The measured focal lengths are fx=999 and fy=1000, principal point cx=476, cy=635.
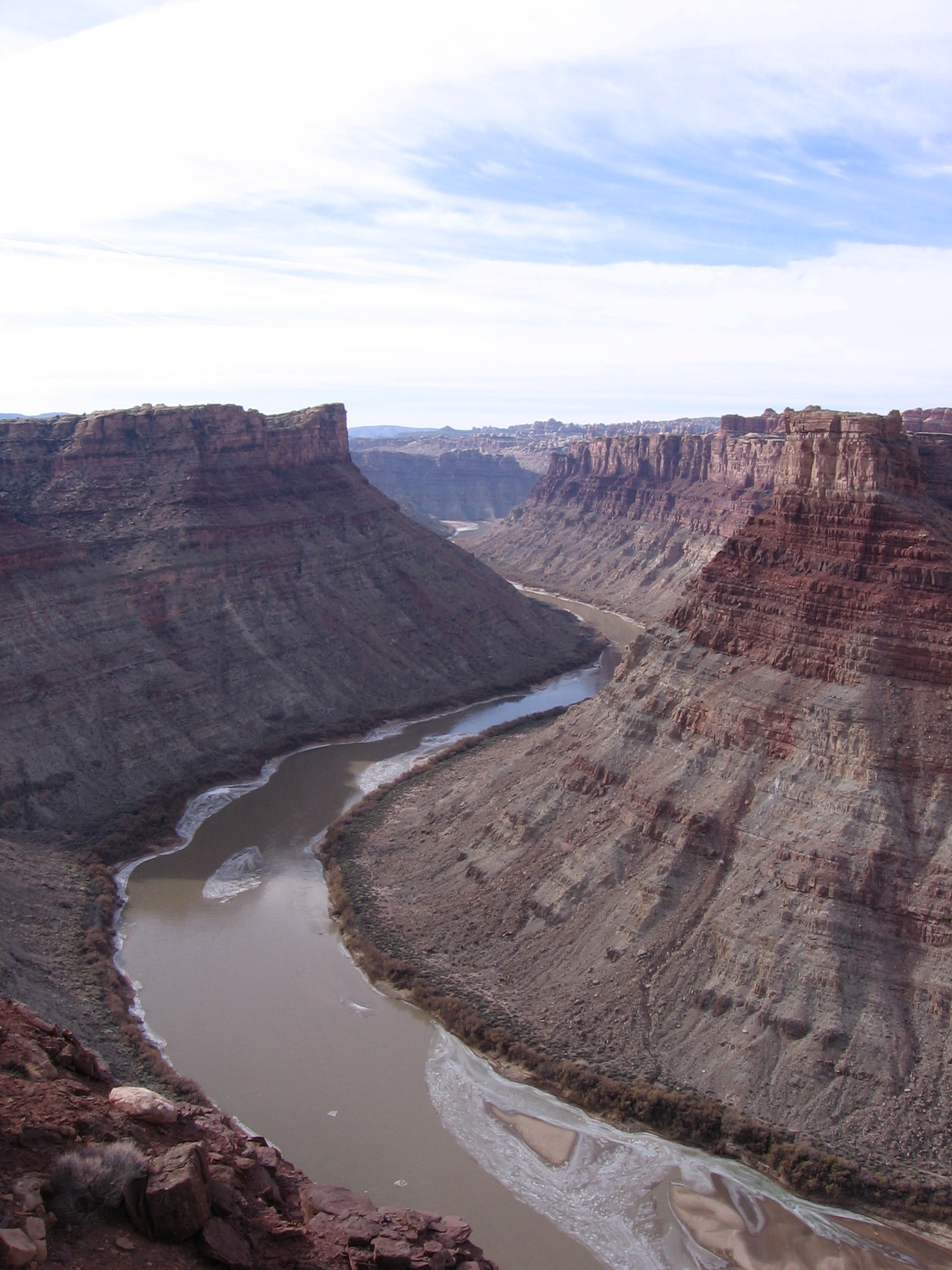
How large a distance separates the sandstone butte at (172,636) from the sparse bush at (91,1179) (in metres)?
17.8

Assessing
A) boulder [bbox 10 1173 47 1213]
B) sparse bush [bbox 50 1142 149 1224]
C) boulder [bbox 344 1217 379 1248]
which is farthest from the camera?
boulder [bbox 344 1217 379 1248]

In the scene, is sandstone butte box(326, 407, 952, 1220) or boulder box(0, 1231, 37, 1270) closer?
boulder box(0, 1231, 37, 1270)

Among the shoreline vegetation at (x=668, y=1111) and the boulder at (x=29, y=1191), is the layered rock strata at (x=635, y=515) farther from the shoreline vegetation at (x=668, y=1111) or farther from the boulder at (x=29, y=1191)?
the boulder at (x=29, y=1191)

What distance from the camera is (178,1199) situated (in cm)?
1363

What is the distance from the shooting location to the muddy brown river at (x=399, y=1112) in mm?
25312

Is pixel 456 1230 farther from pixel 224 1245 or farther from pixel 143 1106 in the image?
pixel 143 1106

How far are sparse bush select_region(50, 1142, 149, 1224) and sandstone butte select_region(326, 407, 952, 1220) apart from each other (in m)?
18.9

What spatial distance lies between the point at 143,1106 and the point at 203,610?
56.6 m

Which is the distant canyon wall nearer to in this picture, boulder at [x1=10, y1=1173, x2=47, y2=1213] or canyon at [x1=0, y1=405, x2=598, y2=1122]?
canyon at [x1=0, y1=405, x2=598, y2=1122]

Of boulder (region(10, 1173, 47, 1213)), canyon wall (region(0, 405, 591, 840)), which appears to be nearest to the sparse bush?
boulder (region(10, 1173, 47, 1213))

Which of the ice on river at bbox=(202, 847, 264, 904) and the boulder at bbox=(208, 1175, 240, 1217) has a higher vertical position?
the boulder at bbox=(208, 1175, 240, 1217)

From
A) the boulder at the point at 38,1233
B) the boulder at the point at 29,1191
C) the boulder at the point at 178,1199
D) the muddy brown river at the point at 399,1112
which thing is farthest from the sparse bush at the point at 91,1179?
the muddy brown river at the point at 399,1112

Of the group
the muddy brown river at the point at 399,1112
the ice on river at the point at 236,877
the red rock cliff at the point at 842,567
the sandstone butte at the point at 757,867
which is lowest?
the muddy brown river at the point at 399,1112

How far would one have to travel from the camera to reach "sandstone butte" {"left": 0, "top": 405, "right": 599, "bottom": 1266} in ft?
144
